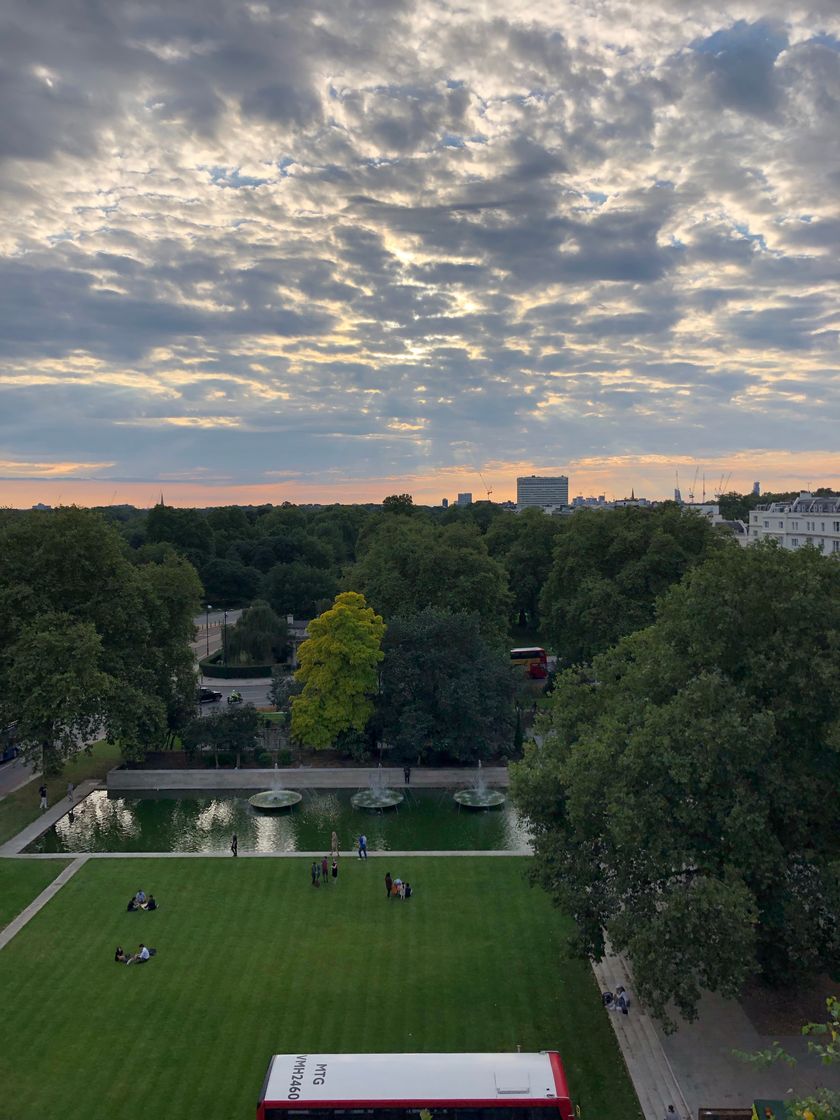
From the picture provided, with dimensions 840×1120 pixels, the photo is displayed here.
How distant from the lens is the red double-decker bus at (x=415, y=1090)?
15.1m

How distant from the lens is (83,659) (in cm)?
3562

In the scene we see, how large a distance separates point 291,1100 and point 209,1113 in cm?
385

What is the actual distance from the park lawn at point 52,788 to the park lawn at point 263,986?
24.9 ft

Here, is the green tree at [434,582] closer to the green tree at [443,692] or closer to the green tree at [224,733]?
the green tree at [443,692]

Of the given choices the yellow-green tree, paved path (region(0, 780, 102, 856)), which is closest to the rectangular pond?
paved path (region(0, 780, 102, 856))

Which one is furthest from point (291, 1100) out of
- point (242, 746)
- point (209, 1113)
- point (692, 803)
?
point (242, 746)

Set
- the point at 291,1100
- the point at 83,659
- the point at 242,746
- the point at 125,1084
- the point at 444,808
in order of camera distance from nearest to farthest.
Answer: the point at 291,1100
the point at 125,1084
the point at 83,659
the point at 444,808
the point at 242,746

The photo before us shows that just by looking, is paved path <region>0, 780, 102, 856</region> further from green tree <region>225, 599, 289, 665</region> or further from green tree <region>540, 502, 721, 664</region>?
green tree <region>540, 502, 721, 664</region>

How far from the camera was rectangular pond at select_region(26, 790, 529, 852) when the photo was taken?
33906 millimetres

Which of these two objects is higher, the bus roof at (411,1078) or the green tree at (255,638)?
the green tree at (255,638)

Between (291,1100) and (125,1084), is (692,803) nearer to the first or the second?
(291,1100)

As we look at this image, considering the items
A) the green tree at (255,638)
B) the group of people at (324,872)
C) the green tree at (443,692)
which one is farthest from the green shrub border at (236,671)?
the group of people at (324,872)

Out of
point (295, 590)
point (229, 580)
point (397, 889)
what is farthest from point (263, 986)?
point (229, 580)

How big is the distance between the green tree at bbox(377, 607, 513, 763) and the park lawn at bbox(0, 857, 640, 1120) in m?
11.1
